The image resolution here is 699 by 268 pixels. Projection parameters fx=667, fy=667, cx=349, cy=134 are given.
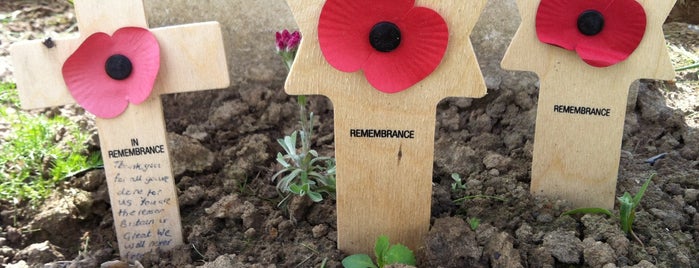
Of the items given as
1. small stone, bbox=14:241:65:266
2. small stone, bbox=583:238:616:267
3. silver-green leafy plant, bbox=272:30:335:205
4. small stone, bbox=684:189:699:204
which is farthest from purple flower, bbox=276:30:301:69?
small stone, bbox=684:189:699:204

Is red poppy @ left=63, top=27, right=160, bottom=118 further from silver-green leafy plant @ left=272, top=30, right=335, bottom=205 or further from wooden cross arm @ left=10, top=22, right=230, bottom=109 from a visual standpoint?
silver-green leafy plant @ left=272, top=30, right=335, bottom=205

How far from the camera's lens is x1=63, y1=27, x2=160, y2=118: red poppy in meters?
1.61

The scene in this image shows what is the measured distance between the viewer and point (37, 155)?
2.16 meters

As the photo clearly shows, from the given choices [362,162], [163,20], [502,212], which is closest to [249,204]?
[362,162]

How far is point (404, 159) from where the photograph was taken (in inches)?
64.0

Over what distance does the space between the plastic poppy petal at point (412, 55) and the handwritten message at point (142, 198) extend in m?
0.59

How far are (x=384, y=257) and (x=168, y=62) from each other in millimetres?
710

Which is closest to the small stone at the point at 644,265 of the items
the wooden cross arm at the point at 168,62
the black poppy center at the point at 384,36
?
the black poppy center at the point at 384,36

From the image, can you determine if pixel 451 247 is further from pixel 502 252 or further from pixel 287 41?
pixel 287 41

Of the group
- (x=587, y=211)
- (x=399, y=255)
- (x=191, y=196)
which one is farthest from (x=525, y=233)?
(x=191, y=196)

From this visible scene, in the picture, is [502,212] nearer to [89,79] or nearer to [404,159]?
[404,159]

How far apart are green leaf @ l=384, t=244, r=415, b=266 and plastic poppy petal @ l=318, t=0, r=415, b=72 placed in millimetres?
451

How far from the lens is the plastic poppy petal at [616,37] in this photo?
1.67m

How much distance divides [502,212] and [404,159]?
0.40 meters
